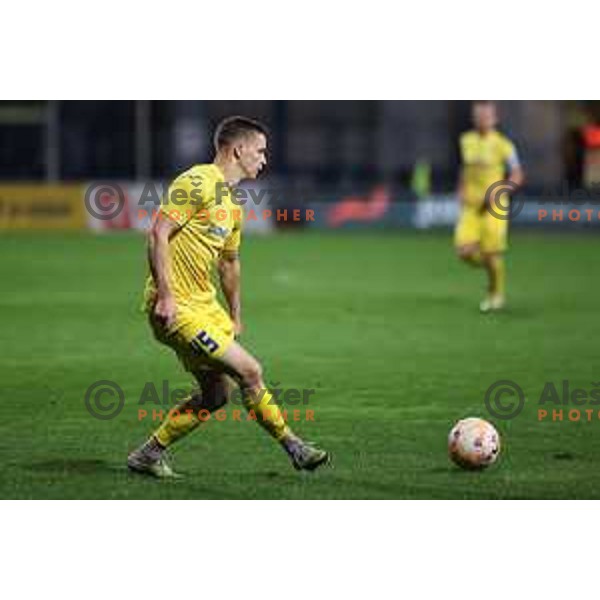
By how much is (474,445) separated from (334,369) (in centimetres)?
422

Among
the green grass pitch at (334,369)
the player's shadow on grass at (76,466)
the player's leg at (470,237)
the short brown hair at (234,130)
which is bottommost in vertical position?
the player's shadow on grass at (76,466)

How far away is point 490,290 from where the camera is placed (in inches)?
679

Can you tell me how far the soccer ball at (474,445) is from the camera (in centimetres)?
841

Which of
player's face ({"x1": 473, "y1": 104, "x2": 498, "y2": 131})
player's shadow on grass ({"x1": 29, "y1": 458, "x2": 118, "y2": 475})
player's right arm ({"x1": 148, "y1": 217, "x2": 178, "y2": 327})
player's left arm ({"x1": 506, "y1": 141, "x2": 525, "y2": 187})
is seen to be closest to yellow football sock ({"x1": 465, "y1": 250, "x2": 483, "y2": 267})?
player's left arm ({"x1": 506, "y1": 141, "x2": 525, "y2": 187})

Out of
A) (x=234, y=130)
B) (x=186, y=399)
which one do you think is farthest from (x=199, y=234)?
(x=186, y=399)

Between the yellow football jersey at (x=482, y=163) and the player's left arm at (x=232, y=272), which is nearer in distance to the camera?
the player's left arm at (x=232, y=272)

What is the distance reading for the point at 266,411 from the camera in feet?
26.2

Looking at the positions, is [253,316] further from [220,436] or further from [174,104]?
[174,104]

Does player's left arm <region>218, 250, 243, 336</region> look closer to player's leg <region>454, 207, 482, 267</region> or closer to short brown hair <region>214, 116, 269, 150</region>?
short brown hair <region>214, 116, 269, 150</region>

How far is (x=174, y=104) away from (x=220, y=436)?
24.4m

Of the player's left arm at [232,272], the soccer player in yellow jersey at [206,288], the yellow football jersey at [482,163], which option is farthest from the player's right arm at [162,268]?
the yellow football jersey at [482,163]

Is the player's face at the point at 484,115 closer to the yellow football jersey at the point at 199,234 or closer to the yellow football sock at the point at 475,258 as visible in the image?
the yellow football sock at the point at 475,258
